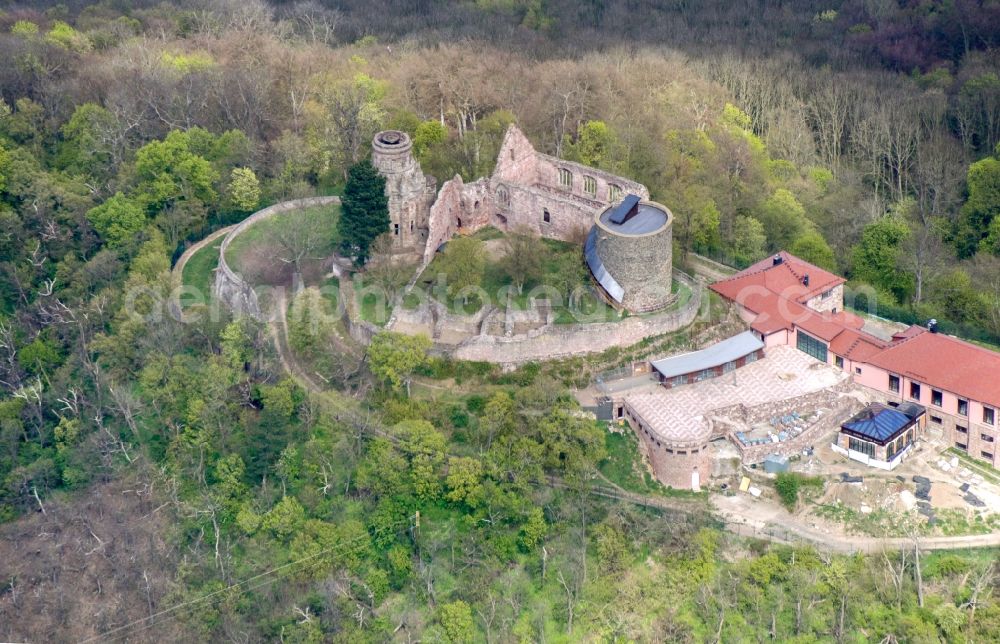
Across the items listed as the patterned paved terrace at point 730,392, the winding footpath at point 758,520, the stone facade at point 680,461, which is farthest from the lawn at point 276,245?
the stone facade at point 680,461

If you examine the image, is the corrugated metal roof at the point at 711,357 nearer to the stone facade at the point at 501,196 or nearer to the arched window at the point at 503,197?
the stone facade at the point at 501,196

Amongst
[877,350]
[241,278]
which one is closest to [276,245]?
[241,278]

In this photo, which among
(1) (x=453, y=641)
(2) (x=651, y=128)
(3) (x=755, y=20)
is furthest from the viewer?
(3) (x=755, y=20)

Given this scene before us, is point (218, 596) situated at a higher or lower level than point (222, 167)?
lower

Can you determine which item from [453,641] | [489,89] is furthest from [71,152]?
[453,641]

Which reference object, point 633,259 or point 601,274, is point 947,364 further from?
point 601,274

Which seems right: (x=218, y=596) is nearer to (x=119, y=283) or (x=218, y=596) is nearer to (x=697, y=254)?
(x=119, y=283)

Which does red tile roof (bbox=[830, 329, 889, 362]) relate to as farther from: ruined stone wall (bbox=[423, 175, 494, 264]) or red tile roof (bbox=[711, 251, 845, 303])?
ruined stone wall (bbox=[423, 175, 494, 264])

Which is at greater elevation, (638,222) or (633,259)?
(638,222)
